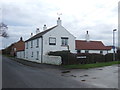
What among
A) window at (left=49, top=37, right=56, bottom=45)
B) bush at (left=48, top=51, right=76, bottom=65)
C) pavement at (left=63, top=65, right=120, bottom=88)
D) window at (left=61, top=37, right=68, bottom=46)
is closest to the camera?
pavement at (left=63, top=65, right=120, bottom=88)

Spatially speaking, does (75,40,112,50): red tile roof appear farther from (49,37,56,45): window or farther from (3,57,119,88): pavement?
(3,57,119,88): pavement

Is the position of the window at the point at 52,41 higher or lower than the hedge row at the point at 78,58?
higher

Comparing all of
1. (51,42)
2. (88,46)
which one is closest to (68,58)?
(51,42)

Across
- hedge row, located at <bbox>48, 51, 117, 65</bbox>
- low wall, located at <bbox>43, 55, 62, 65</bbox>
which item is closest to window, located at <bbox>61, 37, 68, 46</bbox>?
low wall, located at <bbox>43, 55, 62, 65</bbox>

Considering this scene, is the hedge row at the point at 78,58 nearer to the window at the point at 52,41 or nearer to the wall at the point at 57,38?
the wall at the point at 57,38

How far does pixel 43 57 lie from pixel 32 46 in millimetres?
8027

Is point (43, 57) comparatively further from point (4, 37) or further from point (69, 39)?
point (4, 37)

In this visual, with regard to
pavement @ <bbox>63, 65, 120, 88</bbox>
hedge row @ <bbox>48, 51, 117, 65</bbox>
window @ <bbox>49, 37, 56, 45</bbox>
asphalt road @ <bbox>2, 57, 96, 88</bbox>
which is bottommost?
pavement @ <bbox>63, 65, 120, 88</bbox>

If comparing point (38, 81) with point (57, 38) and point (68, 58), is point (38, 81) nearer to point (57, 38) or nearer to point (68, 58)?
point (68, 58)

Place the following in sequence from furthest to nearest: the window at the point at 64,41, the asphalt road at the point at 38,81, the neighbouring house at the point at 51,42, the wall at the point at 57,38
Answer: the window at the point at 64,41
the wall at the point at 57,38
the neighbouring house at the point at 51,42
the asphalt road at the point at 38,81

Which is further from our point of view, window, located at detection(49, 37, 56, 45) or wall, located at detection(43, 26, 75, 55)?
window, located at detection(49, 37, 56, 45)

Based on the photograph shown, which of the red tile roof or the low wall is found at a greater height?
the red tile roof

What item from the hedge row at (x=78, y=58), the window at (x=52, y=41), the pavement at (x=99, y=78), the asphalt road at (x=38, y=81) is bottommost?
the pavement at (x=99, y=78)

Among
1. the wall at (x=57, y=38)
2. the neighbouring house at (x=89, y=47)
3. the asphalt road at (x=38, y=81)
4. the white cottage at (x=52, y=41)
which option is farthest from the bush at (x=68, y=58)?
the neighbouring house at (x=89, y=47)
